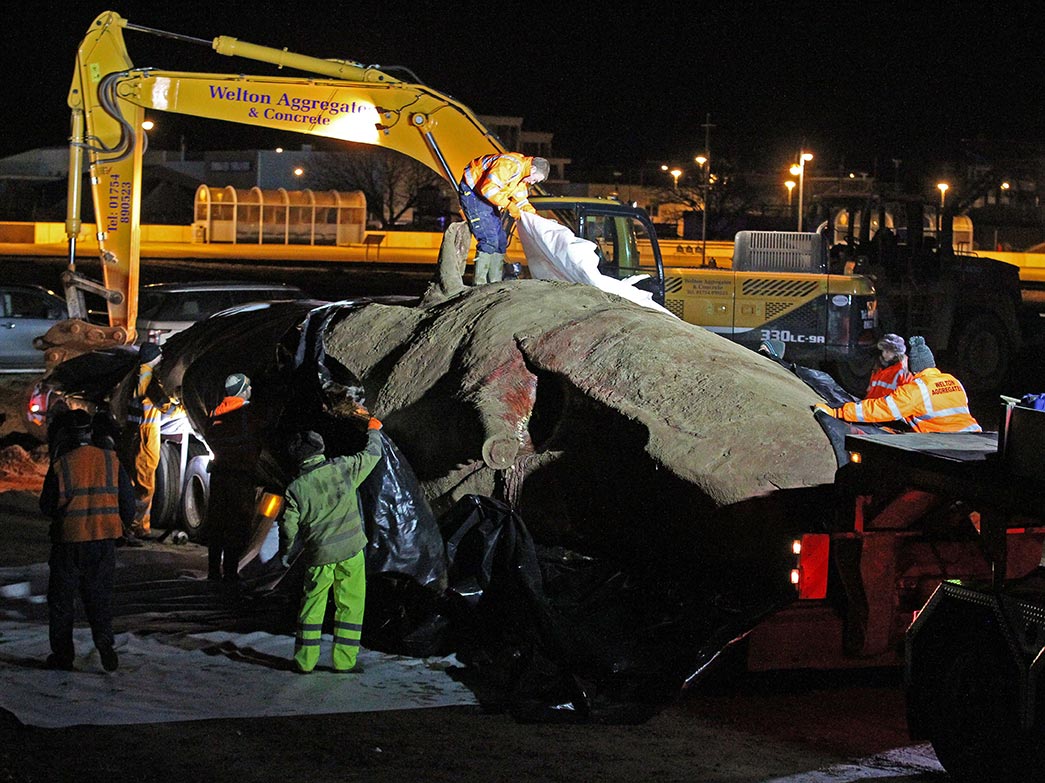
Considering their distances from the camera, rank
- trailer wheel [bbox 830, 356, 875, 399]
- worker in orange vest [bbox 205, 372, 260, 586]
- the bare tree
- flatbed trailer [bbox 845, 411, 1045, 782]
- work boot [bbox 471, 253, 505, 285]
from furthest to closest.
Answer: the bare tree < trailer wheel [bbox 830, 356, 875, 399] < work boot [bbox 471, 253, 505, 285] < worker in orange vest [bbox 205, 372, 260, 586] < flatbed trailer [bbox 845, 411, 1045, 782]

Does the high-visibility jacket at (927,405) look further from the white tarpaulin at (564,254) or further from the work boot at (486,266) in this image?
the work boot at (486,266)

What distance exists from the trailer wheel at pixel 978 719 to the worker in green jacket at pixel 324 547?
3071 millimetres

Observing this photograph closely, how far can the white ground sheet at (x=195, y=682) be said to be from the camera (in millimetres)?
6551

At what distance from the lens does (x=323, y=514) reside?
7215 mm

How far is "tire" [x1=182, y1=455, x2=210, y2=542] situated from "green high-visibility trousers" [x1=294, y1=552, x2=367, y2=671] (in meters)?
4.17

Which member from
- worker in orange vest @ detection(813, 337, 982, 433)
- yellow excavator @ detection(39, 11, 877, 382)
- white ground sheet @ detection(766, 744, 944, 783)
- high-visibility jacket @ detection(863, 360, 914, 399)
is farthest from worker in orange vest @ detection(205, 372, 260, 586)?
yellow excavator @ detection(39, 11, 877, 382)

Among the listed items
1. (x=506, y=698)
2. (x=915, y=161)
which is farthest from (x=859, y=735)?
(x=915, y=161)

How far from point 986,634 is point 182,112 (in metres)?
11.3

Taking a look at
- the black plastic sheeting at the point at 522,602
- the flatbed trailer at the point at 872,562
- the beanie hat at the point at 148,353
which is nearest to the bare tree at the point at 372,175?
the beanie hat at the point at 148,353

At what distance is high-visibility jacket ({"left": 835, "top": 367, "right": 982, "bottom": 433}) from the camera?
8391 millimetres

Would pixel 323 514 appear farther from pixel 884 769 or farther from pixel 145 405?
pixel 145 405

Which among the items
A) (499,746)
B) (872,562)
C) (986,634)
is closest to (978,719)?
(986,634)

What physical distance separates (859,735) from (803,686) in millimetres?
816

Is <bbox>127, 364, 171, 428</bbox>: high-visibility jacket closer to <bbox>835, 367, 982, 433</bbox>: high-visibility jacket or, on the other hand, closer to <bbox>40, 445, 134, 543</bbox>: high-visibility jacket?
<bbox>40, 445, 134, 543</bbox>: high-visibility jacket
